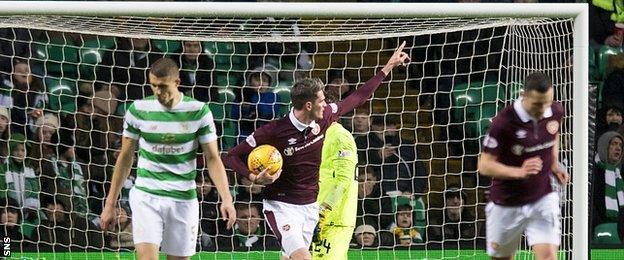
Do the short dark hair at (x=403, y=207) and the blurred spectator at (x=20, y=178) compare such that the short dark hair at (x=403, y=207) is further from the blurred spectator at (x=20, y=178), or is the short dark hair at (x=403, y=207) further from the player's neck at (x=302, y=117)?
the blurred spectator at (x=20, y=178)

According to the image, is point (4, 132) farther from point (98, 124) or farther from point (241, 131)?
point (241, 131)

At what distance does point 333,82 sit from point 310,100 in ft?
9.47

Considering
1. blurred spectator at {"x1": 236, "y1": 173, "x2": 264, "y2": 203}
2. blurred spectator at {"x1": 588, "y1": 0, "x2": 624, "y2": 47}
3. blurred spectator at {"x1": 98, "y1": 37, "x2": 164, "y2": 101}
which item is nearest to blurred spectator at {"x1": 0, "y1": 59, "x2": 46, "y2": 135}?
Result: blurred spectator at {"x1": 98, "y1": 37, "x2": 164, "y2": 101}

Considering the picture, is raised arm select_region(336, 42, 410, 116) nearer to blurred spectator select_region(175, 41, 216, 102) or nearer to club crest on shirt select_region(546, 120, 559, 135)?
club crest on shirt select_region(546, 120, 559, 135)

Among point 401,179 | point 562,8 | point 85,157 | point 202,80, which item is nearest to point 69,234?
point 85,157

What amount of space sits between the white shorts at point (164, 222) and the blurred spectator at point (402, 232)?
3.32 metres

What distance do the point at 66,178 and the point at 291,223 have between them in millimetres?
2889

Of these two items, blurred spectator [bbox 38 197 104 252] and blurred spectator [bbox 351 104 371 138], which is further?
blurred spectator [bbox 351 104 371 138]

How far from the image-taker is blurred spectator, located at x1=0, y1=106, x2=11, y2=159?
1200 centimetres

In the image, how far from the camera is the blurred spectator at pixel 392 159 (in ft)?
40.7

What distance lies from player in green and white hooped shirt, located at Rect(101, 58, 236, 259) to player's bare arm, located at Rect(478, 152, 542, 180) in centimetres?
150

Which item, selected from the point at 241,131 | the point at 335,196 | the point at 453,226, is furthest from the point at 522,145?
the point at 241,131

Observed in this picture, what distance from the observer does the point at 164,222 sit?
932 centimetres

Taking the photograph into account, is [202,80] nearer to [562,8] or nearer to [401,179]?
[401,179]
